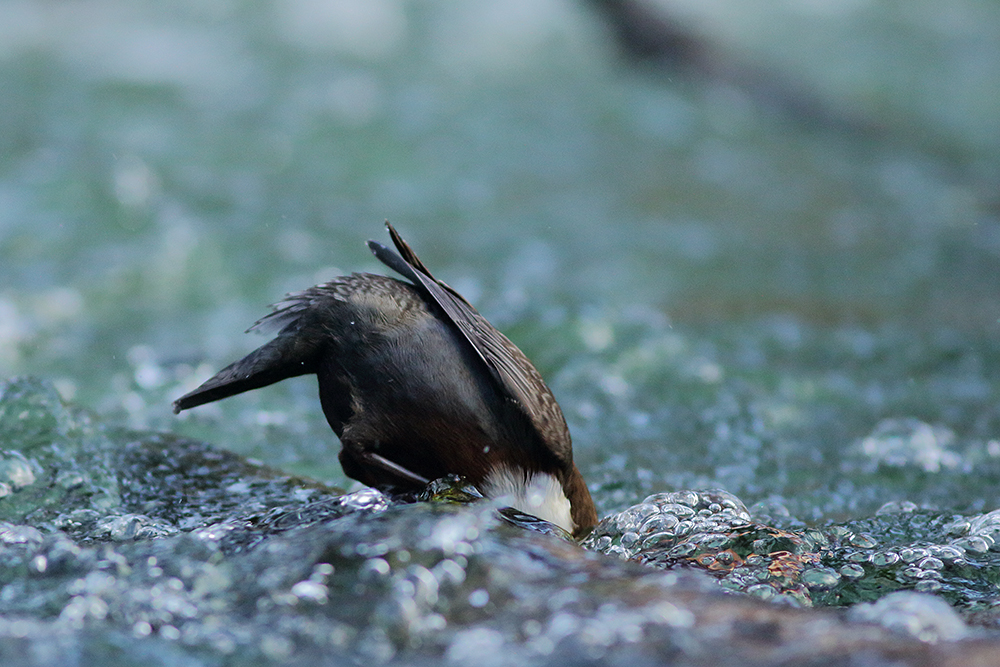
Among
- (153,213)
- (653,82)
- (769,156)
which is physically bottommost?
(153,213)

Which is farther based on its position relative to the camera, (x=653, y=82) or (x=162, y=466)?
(x=653, y=82)

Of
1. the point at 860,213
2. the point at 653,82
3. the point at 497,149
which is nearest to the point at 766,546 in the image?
the point at 860,213

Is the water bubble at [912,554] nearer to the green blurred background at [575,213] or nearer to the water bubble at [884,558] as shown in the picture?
the water bubble at [884,558]

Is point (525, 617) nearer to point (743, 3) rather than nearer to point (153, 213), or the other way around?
point (153, 213)

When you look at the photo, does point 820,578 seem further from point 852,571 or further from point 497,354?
point 497,354

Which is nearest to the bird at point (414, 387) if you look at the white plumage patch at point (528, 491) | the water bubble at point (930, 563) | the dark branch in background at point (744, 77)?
the white plumage patch at point (528, 491)

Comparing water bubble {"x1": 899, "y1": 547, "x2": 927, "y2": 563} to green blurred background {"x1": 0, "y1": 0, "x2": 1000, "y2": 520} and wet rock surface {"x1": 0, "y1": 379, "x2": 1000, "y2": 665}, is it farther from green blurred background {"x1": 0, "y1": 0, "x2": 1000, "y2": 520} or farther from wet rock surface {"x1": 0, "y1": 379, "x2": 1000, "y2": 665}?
green blurred background {"x1": 0, "y1": 0, "x2": 1000, "y2": 520}
